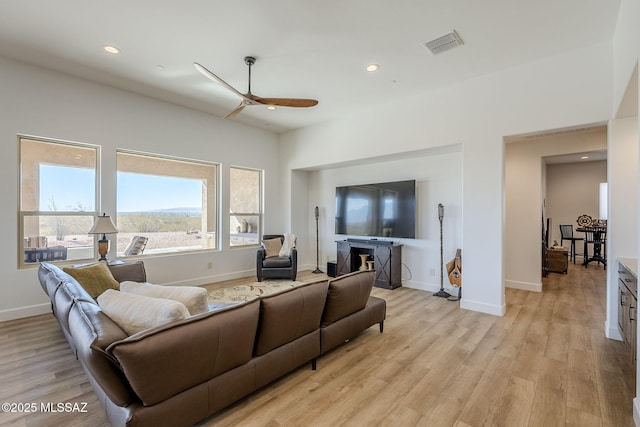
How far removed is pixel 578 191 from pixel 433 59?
287 inches

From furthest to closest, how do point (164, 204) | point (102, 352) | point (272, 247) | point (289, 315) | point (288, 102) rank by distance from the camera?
point (272, 247) → point (164, 204) → point (288, 102) → point (289, 315) → point (102, 352)

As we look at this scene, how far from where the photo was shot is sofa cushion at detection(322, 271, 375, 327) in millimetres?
2582

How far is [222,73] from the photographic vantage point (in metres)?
3.92

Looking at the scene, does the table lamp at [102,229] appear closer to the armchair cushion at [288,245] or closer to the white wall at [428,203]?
the armchair cushion at [288,245]

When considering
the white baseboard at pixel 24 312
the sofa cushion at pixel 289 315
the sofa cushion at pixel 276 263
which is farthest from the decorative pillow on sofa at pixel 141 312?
the sofa cushion at pixel 276 263

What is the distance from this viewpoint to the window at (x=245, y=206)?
240 inches

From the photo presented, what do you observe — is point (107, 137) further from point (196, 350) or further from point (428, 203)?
point (428, 203)

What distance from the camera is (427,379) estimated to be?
93.5 inches

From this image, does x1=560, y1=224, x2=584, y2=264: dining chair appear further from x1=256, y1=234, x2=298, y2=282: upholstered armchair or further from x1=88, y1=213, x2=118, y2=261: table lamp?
x1=88, y1=213, x2=118, y2=261: table lamp

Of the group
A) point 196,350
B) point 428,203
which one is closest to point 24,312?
point 196,350

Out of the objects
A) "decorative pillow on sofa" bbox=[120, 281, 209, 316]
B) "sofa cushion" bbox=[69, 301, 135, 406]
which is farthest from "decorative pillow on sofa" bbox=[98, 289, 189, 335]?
"decorative pillow on sofa" bbox=[120, 281, 209, 316]

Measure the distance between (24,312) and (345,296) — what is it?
4235 mm

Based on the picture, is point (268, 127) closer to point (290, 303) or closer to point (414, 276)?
point (414, 276)

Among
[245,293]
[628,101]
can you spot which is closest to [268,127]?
[245,293]
